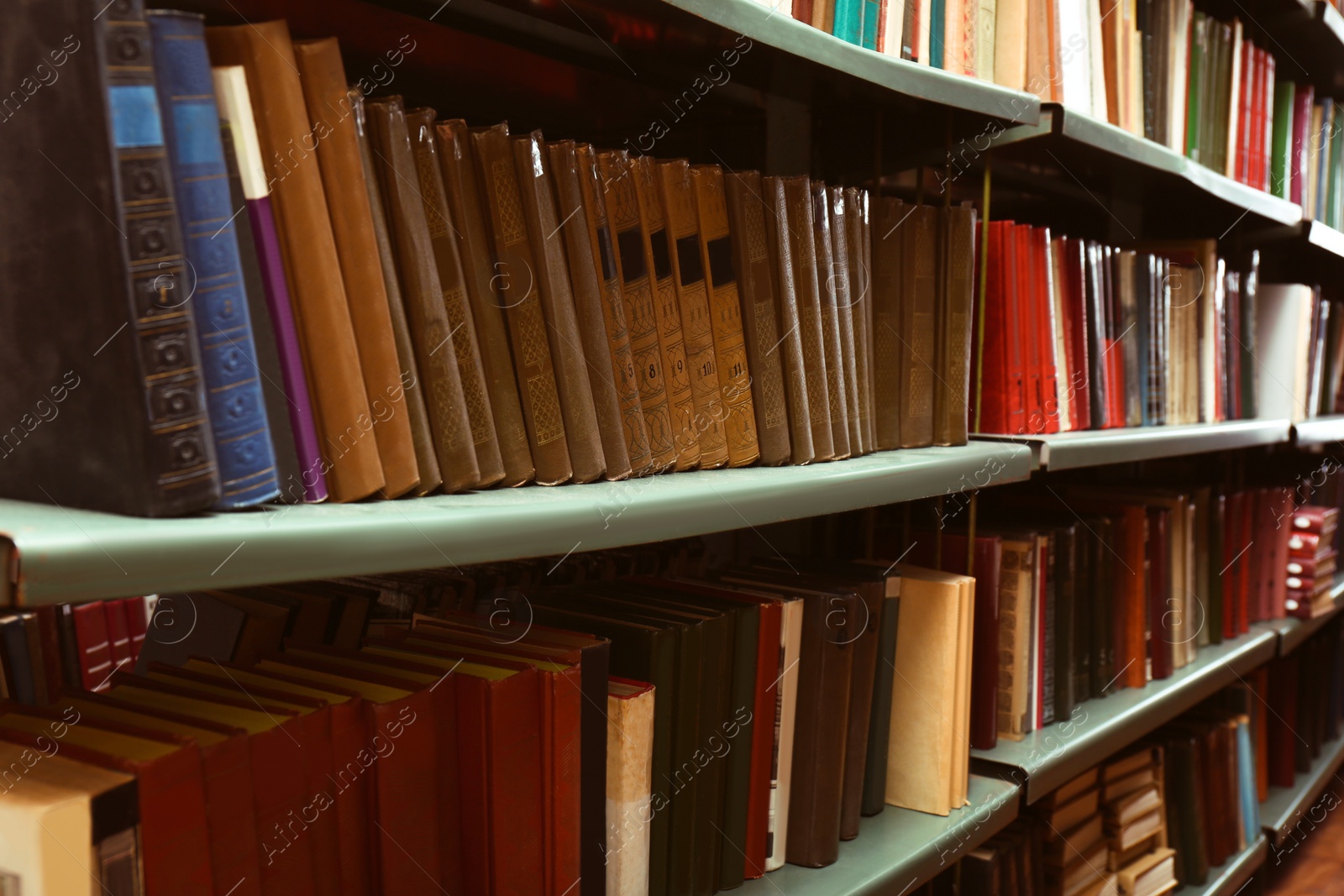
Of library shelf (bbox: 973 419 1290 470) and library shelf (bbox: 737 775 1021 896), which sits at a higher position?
library shelf (bbox: 973 419 1290 470)

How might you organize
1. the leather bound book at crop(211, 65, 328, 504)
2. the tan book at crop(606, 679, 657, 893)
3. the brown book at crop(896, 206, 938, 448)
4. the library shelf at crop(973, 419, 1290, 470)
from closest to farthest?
the leather bound book at crop(211, 65, 328, 504), the tan book at crop(606, 679, 657, 893), the brown book at crop(896, 206, 938, 448), the library shelf at crop(973, 419, 1290, 470)

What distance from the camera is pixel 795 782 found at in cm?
99

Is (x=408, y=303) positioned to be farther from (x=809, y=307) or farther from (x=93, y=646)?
(x=93, y=646)

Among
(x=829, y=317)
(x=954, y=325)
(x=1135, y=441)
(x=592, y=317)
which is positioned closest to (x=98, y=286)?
(x=592, y=317)

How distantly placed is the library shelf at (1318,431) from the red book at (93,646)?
7.03ft

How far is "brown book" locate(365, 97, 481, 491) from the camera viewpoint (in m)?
0.64

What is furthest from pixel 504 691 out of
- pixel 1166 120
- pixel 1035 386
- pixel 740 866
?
pixel 1166 120

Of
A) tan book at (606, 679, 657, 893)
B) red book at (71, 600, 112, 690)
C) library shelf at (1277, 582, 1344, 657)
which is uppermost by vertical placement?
red book at (71, 600, 112, 690)

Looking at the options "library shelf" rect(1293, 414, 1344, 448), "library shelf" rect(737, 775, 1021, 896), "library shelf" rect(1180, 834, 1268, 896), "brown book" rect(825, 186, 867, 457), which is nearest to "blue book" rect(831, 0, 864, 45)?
"brown book" rect(825, 186, 867, 457)

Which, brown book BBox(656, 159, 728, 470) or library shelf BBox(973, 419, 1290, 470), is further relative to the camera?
library shelf BBox(973, 419, 1290, 470)

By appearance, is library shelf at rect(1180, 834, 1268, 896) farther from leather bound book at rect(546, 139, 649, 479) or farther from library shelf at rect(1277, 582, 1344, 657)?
leather bound book at rect(546, 139, 649, 479)

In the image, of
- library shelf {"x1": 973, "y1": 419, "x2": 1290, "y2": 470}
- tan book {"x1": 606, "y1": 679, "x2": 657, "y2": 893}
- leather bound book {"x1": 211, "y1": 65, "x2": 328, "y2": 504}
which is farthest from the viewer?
library shelf {"x1": 973, "y1": 419, "x2": 1290, "y2": 470}

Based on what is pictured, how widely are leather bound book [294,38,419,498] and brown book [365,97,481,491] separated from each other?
0.03m

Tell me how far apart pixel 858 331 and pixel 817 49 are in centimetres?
31
